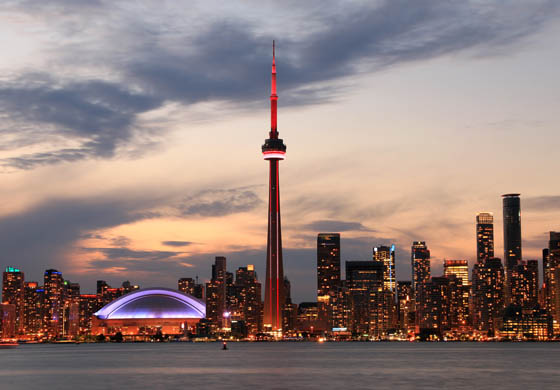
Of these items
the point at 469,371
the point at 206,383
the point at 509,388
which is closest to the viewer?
the point at 509,388

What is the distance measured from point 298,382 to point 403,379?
56.6 feet

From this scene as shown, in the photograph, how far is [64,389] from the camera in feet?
329

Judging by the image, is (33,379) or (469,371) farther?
(469,371)

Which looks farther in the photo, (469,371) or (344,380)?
(469,371)

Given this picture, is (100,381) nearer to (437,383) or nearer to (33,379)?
(33,379)

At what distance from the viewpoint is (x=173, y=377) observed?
118562mm

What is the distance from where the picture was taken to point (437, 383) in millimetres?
104375

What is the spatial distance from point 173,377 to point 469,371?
45986 mm

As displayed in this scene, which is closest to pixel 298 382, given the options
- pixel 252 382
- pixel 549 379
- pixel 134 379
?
pixel 252 382

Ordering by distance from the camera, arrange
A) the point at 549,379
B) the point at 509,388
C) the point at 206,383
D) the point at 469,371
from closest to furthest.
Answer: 1. the point at 509,388
2. the point at 206,383
3. the point at 549,379
4. the point at 469,371

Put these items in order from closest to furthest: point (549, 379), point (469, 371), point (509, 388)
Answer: point (509, 388) → point (549, 379) → point (469, 371)

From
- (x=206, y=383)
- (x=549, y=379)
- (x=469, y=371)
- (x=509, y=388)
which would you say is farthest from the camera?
(x=469, y=371)

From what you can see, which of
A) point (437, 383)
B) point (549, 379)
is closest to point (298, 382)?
point (437, 383)

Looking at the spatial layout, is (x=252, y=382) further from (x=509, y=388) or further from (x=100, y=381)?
(x=509, y=388)
